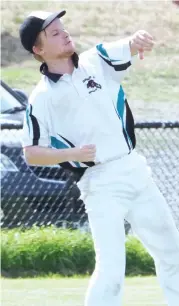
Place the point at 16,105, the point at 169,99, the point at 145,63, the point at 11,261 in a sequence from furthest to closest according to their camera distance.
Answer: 1. the point at 145,63
2. the point at 169,99
3. the point at 16,105
4. the point at 11,261

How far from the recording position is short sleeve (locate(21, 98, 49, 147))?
553cm

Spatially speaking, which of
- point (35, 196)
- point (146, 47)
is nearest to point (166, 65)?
point (35, 196)

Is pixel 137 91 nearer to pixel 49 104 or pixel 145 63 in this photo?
pixel 145 63

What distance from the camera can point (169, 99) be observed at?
13.4m

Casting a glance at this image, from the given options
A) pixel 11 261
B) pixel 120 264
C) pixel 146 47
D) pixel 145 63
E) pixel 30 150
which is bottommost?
pixel 145 63

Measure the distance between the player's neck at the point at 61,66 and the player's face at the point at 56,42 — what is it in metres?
0.04

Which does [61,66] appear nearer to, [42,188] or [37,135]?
[37,135]

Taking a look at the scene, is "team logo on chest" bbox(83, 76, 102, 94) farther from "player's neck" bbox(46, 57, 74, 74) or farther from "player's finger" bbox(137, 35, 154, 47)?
"player's finger" bbox(137, 35, 154, 47)

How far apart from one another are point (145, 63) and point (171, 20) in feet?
2.34

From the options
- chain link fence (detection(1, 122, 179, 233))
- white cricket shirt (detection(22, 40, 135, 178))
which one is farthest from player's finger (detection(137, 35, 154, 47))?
chain link fence (detection(1, 122, 179, 233))

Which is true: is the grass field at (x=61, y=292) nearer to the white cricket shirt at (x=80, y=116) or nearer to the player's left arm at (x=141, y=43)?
the white cricket shirt at (x=80, y=116)

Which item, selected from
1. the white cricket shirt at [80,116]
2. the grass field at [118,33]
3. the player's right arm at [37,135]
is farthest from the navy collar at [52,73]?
the grass field at [118,33]

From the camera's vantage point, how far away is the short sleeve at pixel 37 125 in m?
5.53

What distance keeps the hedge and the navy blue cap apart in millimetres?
3080
